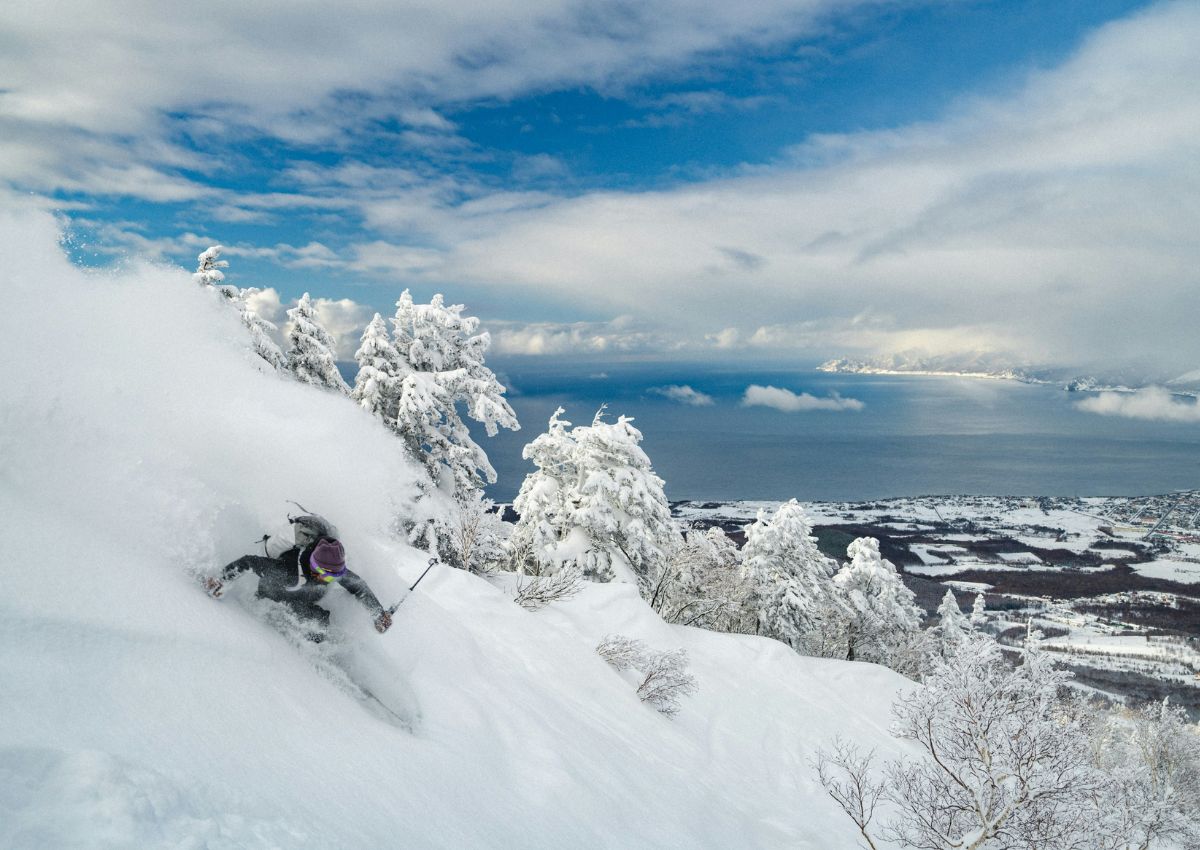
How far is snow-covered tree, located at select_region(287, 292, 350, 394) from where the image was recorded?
1873 centimetres

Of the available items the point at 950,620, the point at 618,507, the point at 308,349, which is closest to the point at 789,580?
the point at 618,507

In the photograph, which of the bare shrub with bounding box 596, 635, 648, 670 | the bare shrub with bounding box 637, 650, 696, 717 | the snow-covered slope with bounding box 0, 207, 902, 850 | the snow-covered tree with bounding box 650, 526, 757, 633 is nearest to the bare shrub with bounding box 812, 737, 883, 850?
the snow-covered slope with bounding box 0, 207, 902, 850

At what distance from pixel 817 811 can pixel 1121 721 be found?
130 feet

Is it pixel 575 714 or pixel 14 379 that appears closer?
pixel 14 379

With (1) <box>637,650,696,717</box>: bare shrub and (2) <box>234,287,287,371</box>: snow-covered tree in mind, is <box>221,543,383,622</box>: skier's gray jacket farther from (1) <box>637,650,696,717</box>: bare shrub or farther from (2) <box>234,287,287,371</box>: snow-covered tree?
(2) <box>234,287,287,371</box>: snow-covered tree

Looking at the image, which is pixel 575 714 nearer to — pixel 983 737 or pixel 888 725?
pixel 983 737

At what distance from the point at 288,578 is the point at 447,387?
14.7 metres

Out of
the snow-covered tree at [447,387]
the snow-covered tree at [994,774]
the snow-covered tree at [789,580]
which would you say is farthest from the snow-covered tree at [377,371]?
the snow-covered tree at [789,580]

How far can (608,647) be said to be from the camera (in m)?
10.6

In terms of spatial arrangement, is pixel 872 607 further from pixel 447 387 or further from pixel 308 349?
pixel 308 349

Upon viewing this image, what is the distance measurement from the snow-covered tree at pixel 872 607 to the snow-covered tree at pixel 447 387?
64.7 feet

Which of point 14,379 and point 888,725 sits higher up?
point 14,379

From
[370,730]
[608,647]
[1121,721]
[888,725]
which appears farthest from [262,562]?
[1121,721]

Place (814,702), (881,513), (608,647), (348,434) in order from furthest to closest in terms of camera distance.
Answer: (881,513) → (814,702) → (608,647) → (348,434)
